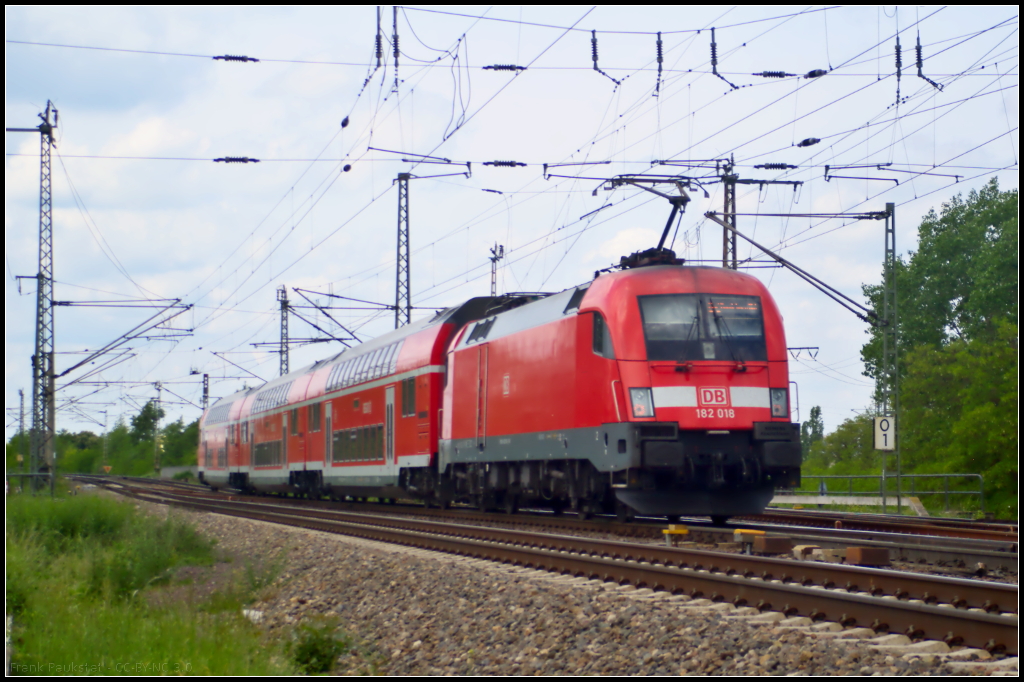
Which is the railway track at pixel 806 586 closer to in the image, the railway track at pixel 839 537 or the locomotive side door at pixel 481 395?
the railway track at pixel 839 537

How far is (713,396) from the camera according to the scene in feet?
49.8

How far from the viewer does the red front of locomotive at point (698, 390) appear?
14961mm

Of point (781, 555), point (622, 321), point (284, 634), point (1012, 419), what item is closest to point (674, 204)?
point (622, 321)

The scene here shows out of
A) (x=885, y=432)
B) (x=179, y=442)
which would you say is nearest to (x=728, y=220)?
(x=885, y=432)

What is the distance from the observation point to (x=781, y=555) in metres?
12.9

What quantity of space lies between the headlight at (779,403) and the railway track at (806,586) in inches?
151

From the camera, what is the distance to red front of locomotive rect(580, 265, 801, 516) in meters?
15.0

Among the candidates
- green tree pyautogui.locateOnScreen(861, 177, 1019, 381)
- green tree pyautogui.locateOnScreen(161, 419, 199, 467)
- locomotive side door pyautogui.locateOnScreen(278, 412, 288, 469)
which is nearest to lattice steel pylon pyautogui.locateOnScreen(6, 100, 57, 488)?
locomotive side door pyautogui.locateOnScreen(278, 412, 288, 469)

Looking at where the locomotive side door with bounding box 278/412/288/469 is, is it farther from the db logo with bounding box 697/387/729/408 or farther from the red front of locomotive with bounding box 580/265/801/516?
the db logo with bounding box 697/387/729/408

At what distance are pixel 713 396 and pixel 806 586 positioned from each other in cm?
554

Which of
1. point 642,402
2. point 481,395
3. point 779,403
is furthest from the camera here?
point 481,395

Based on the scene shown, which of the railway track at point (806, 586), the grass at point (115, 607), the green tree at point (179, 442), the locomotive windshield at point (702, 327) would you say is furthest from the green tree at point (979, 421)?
the green tree at point (179, 442)

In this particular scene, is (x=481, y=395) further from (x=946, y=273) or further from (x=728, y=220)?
(x=946, y=273)

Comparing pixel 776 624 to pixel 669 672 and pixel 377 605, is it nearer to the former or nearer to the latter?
pixel 669 672
